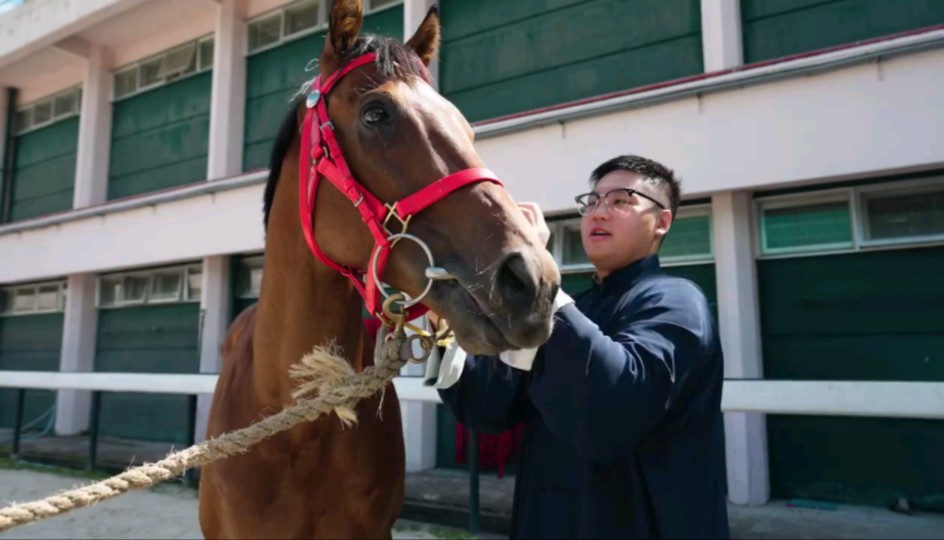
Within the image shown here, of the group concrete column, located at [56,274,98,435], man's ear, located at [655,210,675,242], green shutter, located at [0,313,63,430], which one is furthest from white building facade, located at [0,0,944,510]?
man's ear, located at [655,210,675,242]

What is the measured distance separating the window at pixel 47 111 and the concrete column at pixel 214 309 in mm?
5002

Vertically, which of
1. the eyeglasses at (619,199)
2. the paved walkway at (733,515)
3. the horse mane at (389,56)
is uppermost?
the horse mane at (389,56)

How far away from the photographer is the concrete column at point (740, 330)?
15.3ft

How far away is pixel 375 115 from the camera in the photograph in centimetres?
144

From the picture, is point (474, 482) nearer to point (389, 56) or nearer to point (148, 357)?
point (389, 56)

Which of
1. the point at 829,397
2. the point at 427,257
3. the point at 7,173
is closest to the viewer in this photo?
the point at 427,257

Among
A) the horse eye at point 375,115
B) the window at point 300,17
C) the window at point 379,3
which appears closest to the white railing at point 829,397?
the horse eye at point 375,115

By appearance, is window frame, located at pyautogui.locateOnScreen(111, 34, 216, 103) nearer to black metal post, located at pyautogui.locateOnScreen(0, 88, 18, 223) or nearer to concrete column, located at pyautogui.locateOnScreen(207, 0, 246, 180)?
concrete column, located at pyautogui.locateOnScreen(207, 0, 246, 180)

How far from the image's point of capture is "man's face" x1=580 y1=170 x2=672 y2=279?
156 cm

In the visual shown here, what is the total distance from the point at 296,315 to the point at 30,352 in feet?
38.2

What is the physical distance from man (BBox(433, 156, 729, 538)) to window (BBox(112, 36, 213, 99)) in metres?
8.88

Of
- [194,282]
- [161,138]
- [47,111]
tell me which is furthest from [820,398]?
[47,111]

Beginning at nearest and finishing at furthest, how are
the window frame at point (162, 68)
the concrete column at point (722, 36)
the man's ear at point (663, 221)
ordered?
the man's ear at point (663, 221) → the concrete column at point (722, 36) → the window frame at point (162, 68)

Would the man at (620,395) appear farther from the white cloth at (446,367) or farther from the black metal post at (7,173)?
the black metal post at (7,173)
